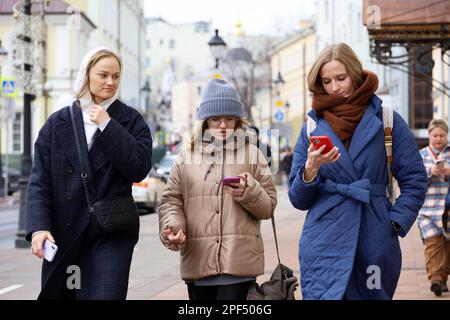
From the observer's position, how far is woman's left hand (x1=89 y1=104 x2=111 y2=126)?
540 centimetres

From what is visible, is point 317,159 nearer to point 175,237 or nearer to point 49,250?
point 175,237

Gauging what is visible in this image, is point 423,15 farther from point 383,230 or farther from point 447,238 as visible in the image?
point 383,230

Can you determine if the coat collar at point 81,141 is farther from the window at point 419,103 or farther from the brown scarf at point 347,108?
the window at point 419,103

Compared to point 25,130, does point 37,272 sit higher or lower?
lower

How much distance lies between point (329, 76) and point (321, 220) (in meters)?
0.67

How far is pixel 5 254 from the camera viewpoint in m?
16.2

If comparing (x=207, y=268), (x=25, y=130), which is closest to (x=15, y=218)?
(x=25, y=130)

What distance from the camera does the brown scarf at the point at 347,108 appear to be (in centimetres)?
503

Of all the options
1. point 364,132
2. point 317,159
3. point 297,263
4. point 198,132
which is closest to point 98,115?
point 198,132

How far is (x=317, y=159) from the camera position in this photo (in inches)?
189

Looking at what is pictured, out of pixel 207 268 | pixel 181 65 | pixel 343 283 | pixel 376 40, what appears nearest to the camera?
pixel 343 283

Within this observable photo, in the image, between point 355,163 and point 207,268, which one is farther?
point 207,268

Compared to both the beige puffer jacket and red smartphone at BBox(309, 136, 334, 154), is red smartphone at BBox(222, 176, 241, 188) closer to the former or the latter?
the beige puffer jacket

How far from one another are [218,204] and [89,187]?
2.14ft
